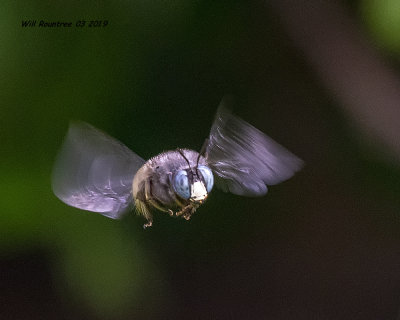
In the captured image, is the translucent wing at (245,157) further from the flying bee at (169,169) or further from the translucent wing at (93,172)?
the translucent wing at (93,172)

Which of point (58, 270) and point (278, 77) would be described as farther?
point (278, 77)

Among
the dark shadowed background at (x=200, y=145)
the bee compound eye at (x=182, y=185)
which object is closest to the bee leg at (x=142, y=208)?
the bee compound eye at (x=182, y=185)

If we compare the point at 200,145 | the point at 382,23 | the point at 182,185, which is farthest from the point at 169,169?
the point at 382,23

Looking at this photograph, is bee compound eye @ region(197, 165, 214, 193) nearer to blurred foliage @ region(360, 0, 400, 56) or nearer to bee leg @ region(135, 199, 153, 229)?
bee leg @ region(135, 199, 153, 229)

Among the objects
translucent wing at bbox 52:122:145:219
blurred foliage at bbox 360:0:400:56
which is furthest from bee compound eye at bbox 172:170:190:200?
blurred foliage at bbox 360:0:400:56

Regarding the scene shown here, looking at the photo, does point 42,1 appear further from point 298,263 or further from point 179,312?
point 298,263

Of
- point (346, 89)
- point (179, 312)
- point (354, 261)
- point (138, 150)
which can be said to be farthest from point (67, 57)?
point (354, 261)
